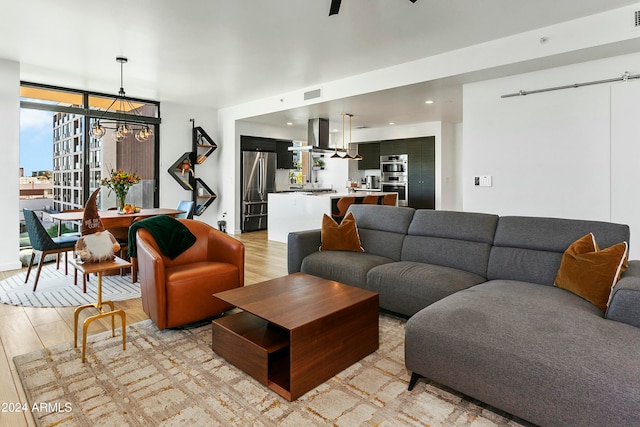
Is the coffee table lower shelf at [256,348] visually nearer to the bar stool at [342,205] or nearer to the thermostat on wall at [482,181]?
the thermostat on wall at [482,181]

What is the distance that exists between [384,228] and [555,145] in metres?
2.17

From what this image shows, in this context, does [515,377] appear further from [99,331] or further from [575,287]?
[99,331]

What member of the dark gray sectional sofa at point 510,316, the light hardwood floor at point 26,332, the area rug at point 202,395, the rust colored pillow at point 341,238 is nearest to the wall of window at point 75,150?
the light hardwood floor at point 26,332

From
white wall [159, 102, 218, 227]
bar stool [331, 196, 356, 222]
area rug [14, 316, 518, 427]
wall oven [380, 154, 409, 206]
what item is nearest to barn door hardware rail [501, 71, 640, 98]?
bar stool [331, 196, 356, 222]

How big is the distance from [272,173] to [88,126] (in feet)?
12.8

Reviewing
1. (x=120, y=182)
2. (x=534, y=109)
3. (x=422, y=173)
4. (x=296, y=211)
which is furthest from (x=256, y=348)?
(x=422, y=173)

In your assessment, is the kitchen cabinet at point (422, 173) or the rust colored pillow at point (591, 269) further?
the kitchen cabinet at point (422, 173)

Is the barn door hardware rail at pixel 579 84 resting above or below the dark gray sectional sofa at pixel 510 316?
above

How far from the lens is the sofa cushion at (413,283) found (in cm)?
275

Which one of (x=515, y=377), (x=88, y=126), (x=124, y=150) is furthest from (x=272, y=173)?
(x=515, y=377)

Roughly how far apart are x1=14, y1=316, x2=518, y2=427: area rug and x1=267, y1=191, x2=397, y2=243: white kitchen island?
4184mm

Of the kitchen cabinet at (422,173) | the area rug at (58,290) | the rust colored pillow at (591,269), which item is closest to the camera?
the rust colored pillow at (591,269)

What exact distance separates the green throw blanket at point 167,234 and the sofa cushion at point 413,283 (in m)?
1.66

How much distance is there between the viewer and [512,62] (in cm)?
391
